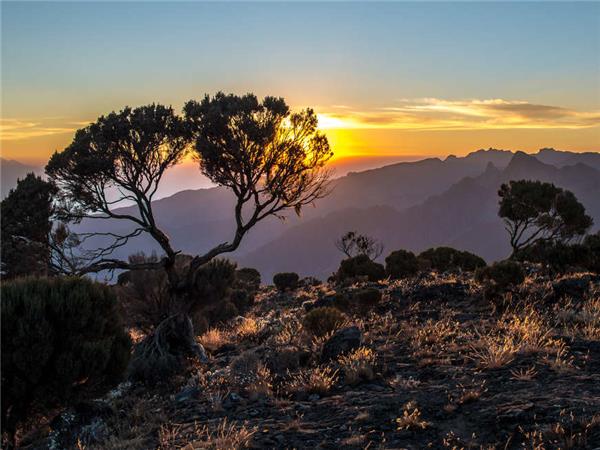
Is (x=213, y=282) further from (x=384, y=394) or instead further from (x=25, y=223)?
(x=384, y=394)

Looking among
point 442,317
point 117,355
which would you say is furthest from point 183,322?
point 442,317

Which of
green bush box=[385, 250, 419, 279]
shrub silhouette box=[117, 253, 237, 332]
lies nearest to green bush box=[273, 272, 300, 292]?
green bush box=[385, 250, 419, 279]

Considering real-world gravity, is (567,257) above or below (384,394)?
below

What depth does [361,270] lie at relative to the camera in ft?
109

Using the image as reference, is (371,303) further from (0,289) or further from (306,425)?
(0,289)

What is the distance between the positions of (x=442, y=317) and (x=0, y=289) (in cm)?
1061

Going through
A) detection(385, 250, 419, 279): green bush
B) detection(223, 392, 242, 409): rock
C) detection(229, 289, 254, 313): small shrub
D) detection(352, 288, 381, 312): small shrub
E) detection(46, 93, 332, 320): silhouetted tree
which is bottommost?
detection(229, 289, 254, 313): small shrub

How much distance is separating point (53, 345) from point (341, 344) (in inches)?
216

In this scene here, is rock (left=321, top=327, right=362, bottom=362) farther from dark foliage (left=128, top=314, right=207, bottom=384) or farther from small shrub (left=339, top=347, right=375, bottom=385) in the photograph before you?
dark foliage (left=128, top=314, right=207, bottom=384)

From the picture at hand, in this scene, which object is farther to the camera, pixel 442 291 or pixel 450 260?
pixel 450 260

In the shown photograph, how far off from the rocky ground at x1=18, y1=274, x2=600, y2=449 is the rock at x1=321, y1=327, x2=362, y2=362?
26mm

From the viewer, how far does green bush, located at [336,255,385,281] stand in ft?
106

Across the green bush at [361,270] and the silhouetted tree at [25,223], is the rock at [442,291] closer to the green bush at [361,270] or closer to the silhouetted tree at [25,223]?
the silhouetted tree at [25,223]

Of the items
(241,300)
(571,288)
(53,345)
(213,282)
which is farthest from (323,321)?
(241,300)
